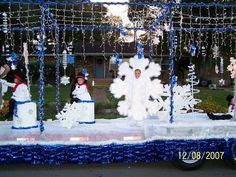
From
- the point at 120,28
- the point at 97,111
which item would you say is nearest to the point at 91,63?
the point at 97,111

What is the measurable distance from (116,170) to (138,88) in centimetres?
167

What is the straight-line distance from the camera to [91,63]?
Result: 122 ft

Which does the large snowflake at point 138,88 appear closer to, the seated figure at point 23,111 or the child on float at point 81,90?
the child on float at point 81,90

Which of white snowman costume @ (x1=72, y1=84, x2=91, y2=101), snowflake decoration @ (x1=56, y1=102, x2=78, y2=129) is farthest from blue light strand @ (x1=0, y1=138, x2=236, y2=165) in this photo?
white snowman costume @ (x1=72, y1=84, x2=91, y2=101)

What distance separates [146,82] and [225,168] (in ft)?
7.17

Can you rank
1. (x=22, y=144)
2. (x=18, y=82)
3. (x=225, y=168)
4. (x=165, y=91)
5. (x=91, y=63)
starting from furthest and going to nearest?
(x=91, y=63)
(x=165, y=91)
(x=18, y=82)
(x=225, y=168)
(x=22, y=144)

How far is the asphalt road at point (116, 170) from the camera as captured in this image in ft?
21.7

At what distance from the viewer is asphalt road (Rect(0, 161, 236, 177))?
662 cm

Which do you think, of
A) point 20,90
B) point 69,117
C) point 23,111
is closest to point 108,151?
point 69,117

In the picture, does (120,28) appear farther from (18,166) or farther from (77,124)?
(18,166)

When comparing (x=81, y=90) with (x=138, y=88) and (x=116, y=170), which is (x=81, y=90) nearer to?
(x=138, y=88)

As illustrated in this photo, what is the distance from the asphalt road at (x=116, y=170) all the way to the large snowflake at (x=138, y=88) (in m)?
1.04
